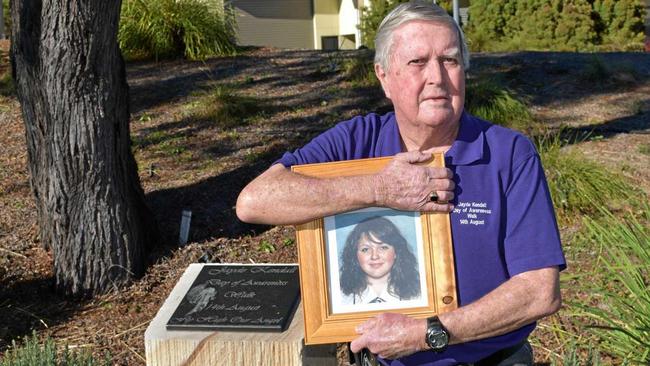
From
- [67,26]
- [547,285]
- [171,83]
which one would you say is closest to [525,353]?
[547,285]

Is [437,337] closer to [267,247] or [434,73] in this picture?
[434,73]

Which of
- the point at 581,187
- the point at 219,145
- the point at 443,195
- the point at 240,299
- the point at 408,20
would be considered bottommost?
the point at 581,187

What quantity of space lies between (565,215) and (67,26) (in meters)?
3.87

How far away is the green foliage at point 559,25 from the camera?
19.6 m

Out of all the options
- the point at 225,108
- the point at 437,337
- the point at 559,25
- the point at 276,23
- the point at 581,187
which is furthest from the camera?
the point at 276,23

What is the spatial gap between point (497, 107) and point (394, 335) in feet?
20.4

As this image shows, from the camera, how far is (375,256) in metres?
2.62

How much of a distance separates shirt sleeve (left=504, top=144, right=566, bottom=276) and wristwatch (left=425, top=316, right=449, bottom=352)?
29cm

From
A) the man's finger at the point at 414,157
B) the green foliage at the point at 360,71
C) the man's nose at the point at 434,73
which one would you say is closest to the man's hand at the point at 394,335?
the man's finger at the point at 414,157

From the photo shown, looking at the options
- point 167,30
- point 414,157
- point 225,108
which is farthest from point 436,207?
point 167,30

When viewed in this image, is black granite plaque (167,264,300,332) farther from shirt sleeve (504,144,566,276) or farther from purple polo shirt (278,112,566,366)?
shirt sleeve (504,144,566,276)

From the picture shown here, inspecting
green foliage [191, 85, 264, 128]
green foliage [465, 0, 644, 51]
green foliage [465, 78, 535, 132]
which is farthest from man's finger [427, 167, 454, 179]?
green foliage [465, 0, 644, 51]

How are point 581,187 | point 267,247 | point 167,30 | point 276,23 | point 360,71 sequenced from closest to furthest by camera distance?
point 267,247
point 581,187
point 360,71
point 167,30
point 276,23

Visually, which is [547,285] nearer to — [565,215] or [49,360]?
[49,360]
